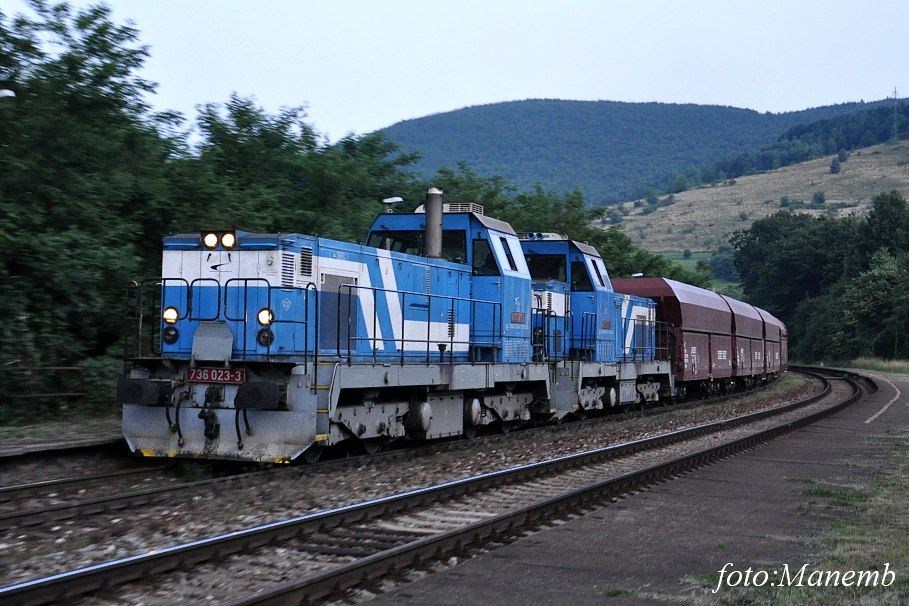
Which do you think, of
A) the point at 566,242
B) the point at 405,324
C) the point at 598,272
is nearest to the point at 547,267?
the point at 566,242

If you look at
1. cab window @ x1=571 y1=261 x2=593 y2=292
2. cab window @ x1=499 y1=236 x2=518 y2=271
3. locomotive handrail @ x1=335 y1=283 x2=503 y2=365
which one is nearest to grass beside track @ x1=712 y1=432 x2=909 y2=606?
locomotive handrail @ x1=335 y1=283 x2=503 y2=365

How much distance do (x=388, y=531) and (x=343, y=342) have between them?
4.16 m

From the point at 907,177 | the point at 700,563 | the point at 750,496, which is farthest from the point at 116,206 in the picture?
the point at 907,177

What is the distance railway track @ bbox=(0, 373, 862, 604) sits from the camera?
5.32 meters

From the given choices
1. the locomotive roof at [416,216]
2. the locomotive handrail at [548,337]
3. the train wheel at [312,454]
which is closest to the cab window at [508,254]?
the locomotive roof at [416,216]

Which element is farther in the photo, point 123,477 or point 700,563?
point 123,477

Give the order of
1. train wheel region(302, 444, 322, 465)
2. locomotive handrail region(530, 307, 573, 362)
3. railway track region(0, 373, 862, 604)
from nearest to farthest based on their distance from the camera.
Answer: railway track region(0, 373, 862, 604) → train wheel region(302, 444, 322, 465) → locomotive handrail region(530, 307, 573, 362)

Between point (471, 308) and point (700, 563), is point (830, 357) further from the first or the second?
point (700, 563)

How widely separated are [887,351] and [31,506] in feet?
207

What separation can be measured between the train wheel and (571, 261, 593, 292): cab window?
26.6 feet

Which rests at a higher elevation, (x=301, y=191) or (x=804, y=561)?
(x=301, y=191)

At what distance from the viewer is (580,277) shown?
57.4ft

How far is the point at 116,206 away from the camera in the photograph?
15430 mm

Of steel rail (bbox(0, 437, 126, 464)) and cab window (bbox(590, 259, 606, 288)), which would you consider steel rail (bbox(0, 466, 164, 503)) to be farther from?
cab window (bbox(590, 259, 606, 288))
